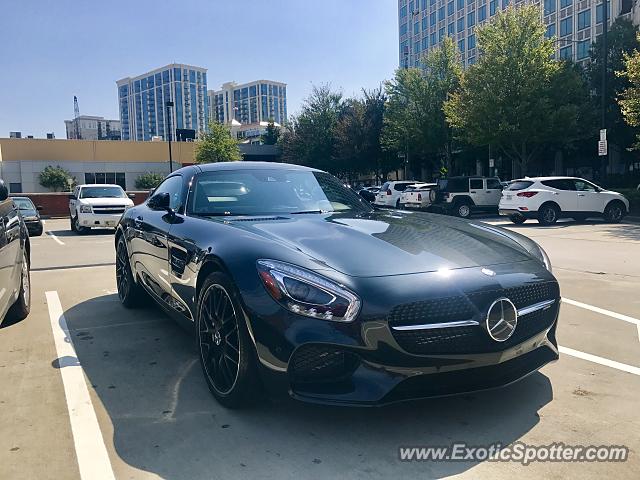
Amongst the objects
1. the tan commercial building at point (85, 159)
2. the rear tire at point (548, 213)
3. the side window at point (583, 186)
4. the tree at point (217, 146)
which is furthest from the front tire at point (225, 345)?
the tan commercial building at point (85, 159)

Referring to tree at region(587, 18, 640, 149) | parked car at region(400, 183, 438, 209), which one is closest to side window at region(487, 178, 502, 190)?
parked car at region(400, 183, 438, 209)

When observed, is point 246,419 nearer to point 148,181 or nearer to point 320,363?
point 320,363

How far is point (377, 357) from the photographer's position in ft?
8.69

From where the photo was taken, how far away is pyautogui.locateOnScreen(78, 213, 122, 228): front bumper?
17109mm

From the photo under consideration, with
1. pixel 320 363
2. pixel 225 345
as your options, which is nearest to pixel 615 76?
pixel 225 345

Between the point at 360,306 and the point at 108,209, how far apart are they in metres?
16.2

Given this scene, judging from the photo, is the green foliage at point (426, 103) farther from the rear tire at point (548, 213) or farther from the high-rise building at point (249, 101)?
the high-rise building at point (249, 101)

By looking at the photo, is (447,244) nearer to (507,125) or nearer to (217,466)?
(217,466)

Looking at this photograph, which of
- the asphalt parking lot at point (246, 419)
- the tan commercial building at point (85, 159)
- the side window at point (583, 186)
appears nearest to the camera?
the asphalt parking lot at point (246, 419)

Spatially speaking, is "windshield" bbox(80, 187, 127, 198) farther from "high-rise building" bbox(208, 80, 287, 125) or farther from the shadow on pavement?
"high-rise building" bbox(208, 80, 287, 125)

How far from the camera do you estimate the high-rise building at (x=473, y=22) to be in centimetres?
4981

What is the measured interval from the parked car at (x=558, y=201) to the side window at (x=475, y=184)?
192 inches

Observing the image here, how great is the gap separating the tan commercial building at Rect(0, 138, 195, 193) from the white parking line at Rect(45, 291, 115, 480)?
5112 centimetres

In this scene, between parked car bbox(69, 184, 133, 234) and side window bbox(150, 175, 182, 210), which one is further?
parked car bbox(69, 184, 133, 234)
